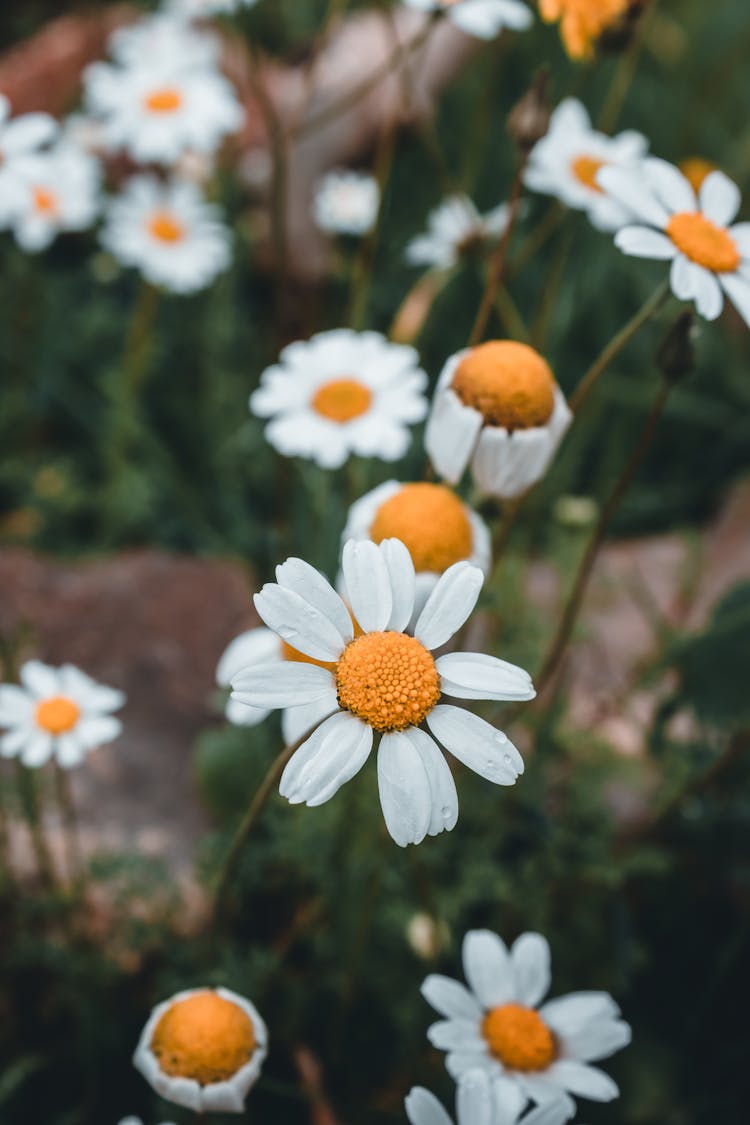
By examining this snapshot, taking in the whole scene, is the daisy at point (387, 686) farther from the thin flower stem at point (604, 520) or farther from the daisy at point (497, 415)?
the thin flower stem at point (604, 520)

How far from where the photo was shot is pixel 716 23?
114 inches

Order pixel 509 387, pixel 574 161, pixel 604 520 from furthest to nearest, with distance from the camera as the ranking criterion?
pixel 574 161
pixel 604 520
pixel 509 387

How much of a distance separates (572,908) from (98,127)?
1.81 m

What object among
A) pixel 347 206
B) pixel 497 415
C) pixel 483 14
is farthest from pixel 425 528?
pixel 347 206

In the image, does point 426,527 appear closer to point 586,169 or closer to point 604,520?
point 604,520

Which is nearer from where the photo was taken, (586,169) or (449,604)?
(449,604)

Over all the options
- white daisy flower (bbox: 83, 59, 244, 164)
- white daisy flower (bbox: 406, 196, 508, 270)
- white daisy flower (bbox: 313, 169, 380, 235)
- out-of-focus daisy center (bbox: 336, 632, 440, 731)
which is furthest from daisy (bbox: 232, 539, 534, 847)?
white daisy flower (bbox: 313, 169, 380, 235)

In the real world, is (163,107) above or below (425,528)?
above

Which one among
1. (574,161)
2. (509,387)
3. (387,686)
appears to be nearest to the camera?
(387,686)

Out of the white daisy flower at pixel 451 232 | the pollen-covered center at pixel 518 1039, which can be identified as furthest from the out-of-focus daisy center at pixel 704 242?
the white daisy flower at pixel 451 232

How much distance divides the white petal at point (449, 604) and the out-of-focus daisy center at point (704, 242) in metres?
0.34

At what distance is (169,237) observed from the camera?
77.6 inches

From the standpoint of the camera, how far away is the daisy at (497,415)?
858mm

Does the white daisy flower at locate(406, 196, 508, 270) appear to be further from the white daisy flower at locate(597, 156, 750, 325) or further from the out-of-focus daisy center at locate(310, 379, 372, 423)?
the white daisy flower at locate(597, 156, 750, 325)
